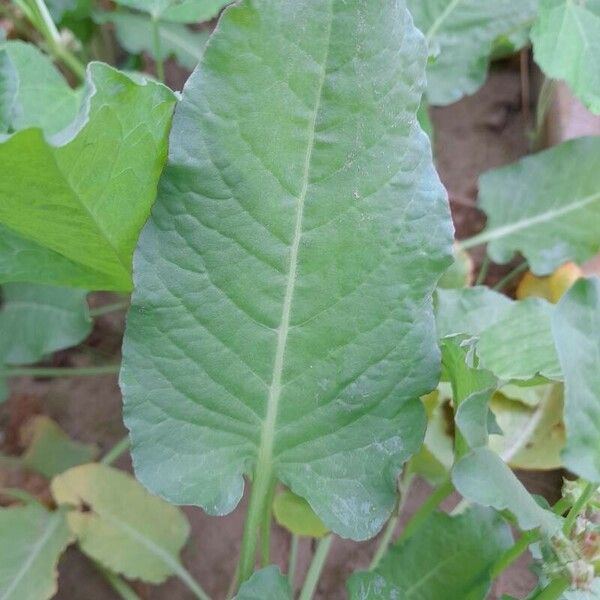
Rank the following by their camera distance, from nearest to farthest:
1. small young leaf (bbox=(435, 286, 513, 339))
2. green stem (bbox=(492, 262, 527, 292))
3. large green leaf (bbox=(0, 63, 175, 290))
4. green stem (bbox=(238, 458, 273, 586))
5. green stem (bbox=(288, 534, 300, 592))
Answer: large green leaf (bbox=(0, 63, 175, 290)) < green stem (bbox=(238, 458, 273, 586)) < small young leaf (bbox=(435, 286, 513, 339)) < green stem (bbox=(288, 534, 300, 592)) < green stem (bbox=(492, 262, 527, 292))

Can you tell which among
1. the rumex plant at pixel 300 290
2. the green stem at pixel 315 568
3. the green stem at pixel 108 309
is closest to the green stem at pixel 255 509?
the rumex plant at pixel 300 290

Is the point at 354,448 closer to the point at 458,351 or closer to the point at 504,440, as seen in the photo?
the point at 458,351

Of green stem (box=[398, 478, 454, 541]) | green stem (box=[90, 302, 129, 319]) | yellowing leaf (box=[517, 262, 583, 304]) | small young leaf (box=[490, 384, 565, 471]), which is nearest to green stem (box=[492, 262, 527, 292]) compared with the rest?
yellowing leaf (box=[517, 262, 583, 304])

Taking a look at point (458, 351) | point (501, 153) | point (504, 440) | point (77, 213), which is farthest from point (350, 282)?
point (501, 153)

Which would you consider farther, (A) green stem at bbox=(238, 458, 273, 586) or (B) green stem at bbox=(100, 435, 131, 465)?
(B) green stem at bbox=(100, 435, 131, 465)

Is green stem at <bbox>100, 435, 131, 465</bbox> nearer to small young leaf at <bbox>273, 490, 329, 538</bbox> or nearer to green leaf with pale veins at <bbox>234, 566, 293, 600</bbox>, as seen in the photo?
small young leaf at <bbox>273, 490, 329, 538</bbox>

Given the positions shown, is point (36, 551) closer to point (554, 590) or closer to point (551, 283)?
point (554, 590)
